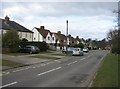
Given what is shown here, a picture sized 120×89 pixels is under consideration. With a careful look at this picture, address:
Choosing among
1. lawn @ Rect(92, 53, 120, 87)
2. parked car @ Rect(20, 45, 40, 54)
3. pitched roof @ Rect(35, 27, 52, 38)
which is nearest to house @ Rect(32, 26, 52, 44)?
pitched roof @ Rect(35, 27, 52, 38)

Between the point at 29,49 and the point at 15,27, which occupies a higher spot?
the point at 15,27

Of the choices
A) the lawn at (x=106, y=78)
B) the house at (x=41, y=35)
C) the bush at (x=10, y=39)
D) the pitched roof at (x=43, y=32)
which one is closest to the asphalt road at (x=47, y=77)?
the lawn at (x=106, y=78)

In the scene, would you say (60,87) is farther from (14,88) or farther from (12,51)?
(12,51)

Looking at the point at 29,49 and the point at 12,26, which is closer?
the point at 29,49

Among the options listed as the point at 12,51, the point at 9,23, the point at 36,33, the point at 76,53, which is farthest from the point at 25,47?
the point at 36,33

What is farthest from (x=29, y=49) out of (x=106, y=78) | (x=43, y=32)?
(x=43, y=32)

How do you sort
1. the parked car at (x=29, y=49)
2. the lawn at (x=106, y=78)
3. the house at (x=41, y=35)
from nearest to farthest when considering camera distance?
the lawn at (x=106, y=78), the parked car at (x=29, y=49), the house at (x=41, y=35)

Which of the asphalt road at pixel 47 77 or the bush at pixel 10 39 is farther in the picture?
the bush at pixel 10 39

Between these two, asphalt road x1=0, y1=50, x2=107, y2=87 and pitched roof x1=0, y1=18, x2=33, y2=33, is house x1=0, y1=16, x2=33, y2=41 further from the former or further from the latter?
asphalt road x1=0, y1=50, x2=107, y2=87

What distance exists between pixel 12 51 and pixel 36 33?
61196 millimetres

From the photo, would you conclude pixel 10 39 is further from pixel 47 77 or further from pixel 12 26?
pixel 47 77

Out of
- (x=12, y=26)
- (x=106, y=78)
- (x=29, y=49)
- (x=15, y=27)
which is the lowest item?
(x=106, y=78)

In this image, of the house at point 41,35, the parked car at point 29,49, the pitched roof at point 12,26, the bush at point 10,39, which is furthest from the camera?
the house at point 41,35

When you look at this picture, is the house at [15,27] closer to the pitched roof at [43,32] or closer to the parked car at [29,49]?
the parked car at [29,49]
